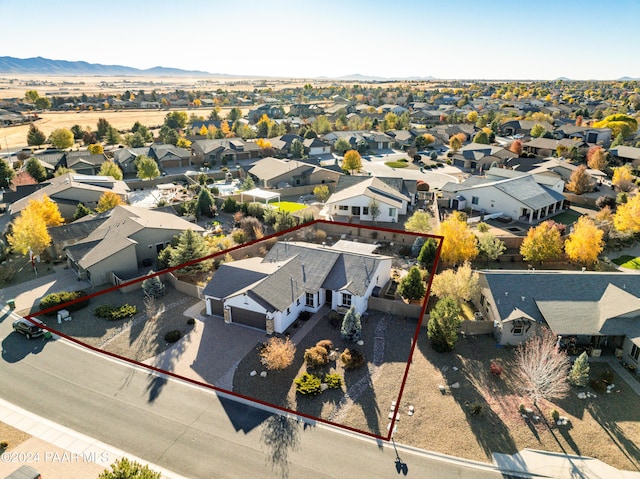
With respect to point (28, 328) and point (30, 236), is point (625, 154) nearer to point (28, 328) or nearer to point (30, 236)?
point (30, 236)

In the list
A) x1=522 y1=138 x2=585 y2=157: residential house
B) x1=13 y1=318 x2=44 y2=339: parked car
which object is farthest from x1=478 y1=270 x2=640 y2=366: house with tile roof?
x1=522 y1=138 x2=585 y2=157: residential house

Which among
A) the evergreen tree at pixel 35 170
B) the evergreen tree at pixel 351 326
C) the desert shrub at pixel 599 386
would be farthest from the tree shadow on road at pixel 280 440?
the evergreen tree at pixel 35 170

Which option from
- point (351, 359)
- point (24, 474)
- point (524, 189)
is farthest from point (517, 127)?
point (24, 474)

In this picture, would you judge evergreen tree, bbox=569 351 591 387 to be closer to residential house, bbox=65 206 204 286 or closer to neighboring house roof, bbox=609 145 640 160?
residential house, bbox=65 206 204 286

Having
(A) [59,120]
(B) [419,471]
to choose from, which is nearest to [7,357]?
(B) [419,471]

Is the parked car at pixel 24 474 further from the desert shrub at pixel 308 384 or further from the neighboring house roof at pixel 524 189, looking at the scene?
the neighboring house roof at pixel 524 189

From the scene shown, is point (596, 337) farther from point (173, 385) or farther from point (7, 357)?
point (7, 357)
